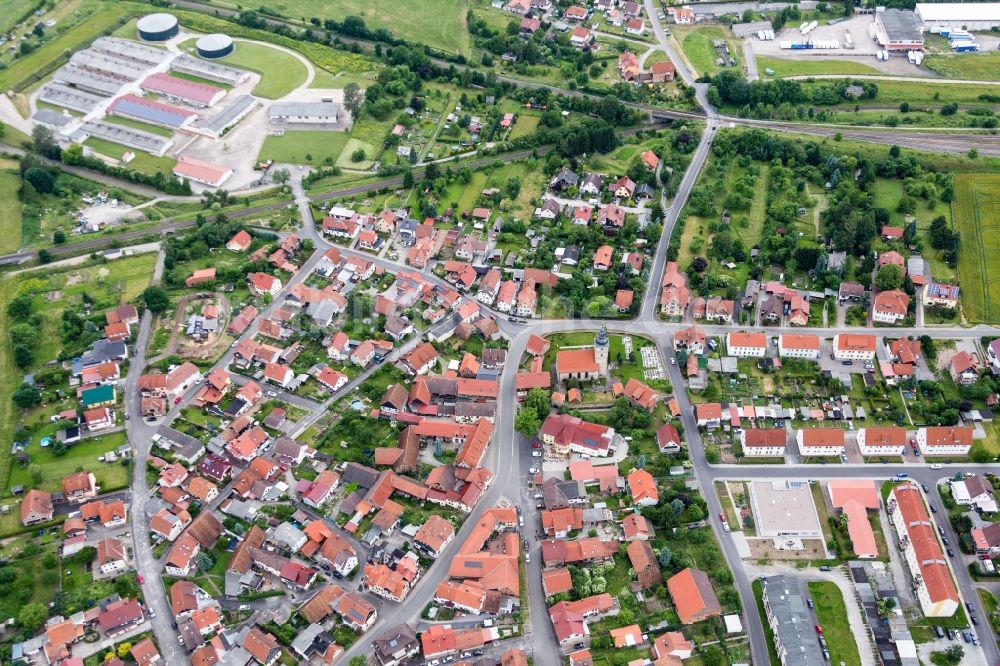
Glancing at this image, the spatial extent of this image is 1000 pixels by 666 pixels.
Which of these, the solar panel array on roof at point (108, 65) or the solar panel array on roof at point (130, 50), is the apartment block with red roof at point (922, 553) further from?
the solar panel array on roof at point (130, 50)

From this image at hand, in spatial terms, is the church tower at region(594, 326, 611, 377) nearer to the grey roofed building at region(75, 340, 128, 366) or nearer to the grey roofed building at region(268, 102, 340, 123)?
the grey roofed building at region(75, 340, 128, 366)

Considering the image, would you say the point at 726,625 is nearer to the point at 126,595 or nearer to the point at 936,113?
the point at 126,595

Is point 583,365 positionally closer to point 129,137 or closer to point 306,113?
point 306,113

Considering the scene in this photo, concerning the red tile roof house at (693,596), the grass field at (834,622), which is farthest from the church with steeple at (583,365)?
the grass field at (834,622)

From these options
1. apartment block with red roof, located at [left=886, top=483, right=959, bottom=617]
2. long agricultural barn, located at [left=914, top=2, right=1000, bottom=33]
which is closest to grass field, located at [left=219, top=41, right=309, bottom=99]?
long agricultural barn, located at [left=914, top=2, right=1000, bottom=33]

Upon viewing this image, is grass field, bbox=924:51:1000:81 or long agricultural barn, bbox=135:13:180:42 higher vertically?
grass field, bbox=924:51:1000:81

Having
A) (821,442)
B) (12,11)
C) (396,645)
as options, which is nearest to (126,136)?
(12,11)
